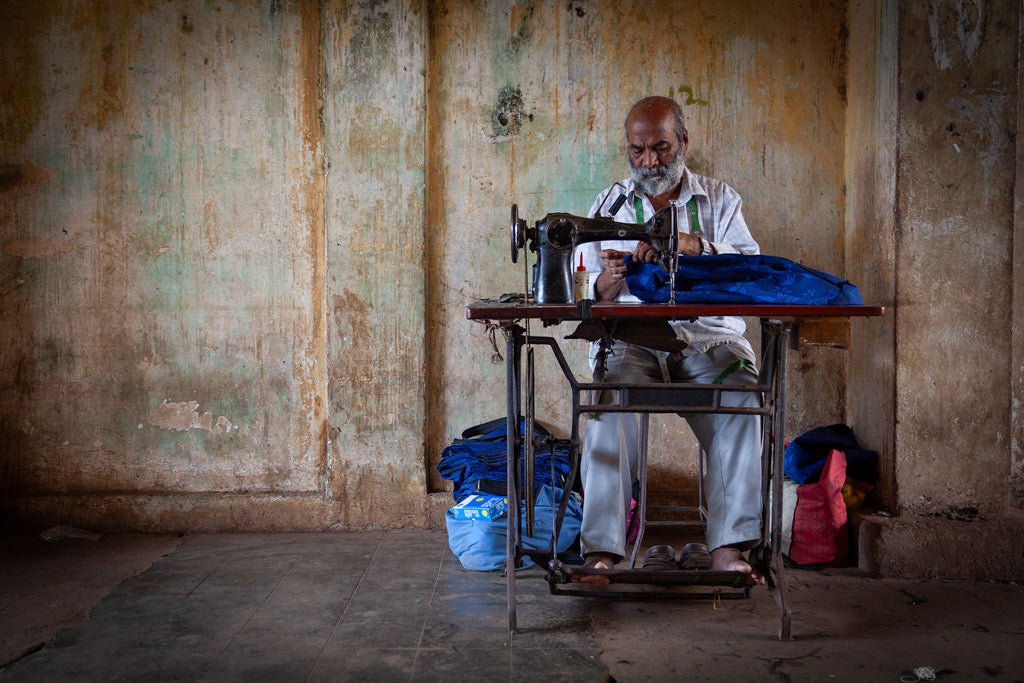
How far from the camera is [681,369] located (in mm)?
3080

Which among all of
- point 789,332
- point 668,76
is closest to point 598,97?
point 668,76

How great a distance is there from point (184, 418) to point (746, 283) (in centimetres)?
268

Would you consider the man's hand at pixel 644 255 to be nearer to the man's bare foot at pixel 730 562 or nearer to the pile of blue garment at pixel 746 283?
Result: the pile of blue garment at pixel 746 283

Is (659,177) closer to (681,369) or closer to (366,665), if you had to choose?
(681,369)

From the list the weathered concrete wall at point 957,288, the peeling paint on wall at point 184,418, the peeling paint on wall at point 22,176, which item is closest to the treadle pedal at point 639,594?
the weathered concrete wall at point 957,288

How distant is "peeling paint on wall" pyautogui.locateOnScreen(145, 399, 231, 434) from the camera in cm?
404

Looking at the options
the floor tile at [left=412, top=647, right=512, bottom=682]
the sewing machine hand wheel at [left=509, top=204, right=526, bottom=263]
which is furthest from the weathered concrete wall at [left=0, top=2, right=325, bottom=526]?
the floor tile at [left=412, top=647, right=512, bottom=682]

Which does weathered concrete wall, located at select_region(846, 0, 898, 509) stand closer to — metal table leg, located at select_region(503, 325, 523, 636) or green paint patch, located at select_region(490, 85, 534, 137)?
green paint patch, located at select_region(490, 85, 534, 137)

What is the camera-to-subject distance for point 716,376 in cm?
297

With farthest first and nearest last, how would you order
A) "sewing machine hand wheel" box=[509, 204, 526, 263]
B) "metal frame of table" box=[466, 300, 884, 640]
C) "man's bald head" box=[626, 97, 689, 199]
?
"man's bald head" box=[626, 97, 689, 199] < "sewing machine hand wheel" box=[509, 204, 526, 263] < "metal frame of table" box=[466, 300, 884, 640]

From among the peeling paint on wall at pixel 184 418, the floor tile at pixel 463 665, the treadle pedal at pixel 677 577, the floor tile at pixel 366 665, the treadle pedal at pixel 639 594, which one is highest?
the peeling paint on wall at pixel 184 418

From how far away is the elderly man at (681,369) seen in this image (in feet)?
9.45

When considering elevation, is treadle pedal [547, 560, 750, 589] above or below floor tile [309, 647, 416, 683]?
above

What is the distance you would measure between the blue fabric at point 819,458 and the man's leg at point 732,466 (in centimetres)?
67
